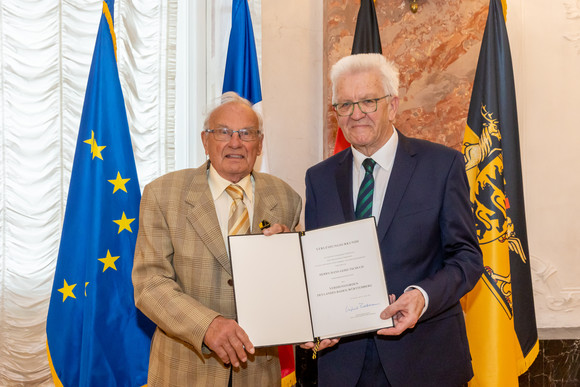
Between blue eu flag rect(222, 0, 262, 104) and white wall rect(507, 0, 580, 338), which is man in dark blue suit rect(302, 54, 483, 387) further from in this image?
white wall rect(507, 0, 580, 338)

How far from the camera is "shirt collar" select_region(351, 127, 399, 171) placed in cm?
228

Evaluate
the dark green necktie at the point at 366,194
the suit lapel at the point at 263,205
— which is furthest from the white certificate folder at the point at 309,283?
the suit lapel at the point at 263,205

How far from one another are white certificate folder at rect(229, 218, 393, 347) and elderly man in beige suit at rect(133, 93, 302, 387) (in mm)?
106

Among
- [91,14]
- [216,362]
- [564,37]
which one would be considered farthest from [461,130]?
[91,14]

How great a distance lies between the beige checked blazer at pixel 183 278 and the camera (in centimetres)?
223

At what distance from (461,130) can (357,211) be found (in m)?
1.90

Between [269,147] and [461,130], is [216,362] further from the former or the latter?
[461,130]

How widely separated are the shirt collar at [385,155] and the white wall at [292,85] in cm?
162

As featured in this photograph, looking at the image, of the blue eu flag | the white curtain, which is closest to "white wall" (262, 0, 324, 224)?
the blue eu flag

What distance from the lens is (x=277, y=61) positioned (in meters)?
3.94

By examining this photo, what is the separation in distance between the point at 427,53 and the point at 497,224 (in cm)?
132

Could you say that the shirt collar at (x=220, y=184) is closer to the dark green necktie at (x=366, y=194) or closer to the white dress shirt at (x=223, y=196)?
the white dress shirt at (x=223, y=196)

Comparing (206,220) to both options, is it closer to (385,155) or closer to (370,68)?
(385,155)
